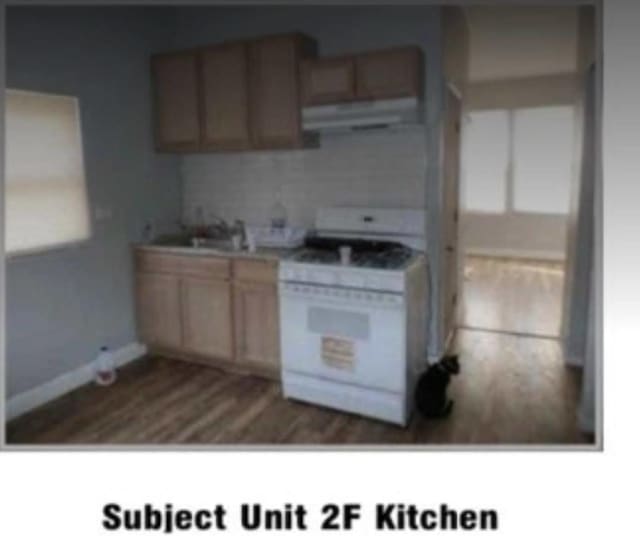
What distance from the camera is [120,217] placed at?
11.5ft


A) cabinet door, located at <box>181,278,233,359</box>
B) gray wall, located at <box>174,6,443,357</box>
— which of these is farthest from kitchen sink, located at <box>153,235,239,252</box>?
gray wall, located at <box>174,6,443,357</box>

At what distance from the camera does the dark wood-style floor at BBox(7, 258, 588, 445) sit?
263 cm

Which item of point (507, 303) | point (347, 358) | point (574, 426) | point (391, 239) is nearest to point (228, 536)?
point (347, 358)

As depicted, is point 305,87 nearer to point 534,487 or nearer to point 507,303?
point 534,487

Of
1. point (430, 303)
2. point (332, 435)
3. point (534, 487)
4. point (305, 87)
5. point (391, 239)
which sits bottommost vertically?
point (332, 435)

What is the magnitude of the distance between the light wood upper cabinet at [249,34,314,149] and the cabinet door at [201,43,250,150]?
67mm

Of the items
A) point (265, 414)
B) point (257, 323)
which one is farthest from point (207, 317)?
point (265, 414)

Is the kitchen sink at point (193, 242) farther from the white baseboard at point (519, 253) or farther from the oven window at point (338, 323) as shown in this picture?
the white baseboard at point (519, 253)

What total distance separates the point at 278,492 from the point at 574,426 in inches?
63.6

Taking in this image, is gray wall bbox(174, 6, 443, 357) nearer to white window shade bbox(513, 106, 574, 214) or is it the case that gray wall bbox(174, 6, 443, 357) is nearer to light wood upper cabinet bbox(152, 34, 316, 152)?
light wood upper cabinet bbox(152, 34, 316, 152)

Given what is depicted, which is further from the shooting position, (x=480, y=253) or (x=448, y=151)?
(x=480, y=253)

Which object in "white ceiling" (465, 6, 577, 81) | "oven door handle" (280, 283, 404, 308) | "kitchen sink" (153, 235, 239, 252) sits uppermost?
"white ceiling" (465, 6, 577, 81)

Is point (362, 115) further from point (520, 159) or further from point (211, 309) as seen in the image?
point (520, 159)

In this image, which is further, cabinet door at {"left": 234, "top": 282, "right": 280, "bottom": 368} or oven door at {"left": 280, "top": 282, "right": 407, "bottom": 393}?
cabinet door at {"left": 234, "top": 282, "right": 280, "bottom": 368}
